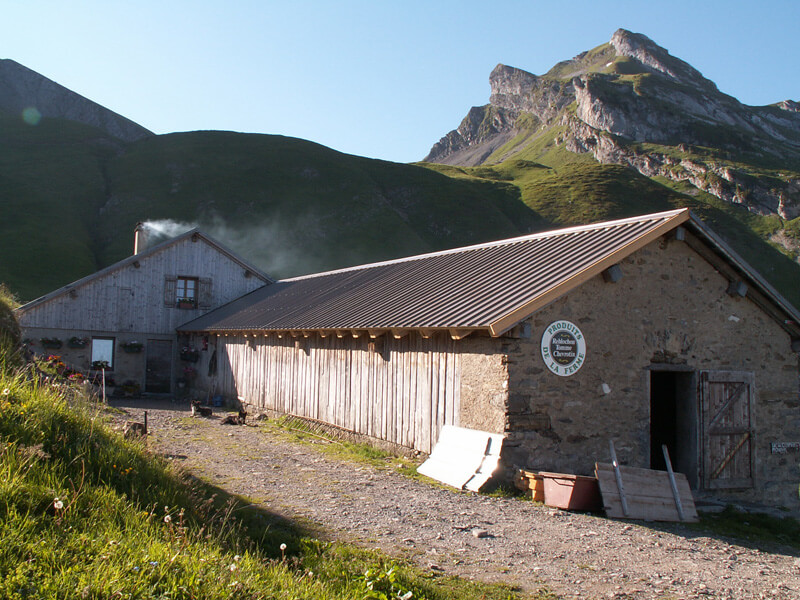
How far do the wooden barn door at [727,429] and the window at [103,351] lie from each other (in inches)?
822

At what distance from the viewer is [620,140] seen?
121688 mm

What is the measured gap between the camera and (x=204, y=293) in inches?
1081

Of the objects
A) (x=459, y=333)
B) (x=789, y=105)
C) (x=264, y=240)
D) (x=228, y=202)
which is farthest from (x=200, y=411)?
(x=789, y=105)

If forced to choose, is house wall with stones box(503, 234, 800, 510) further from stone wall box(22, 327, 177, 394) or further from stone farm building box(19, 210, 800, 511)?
stone wall box(22, 327, 177, 394)

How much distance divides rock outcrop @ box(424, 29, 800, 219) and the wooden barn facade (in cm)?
8649

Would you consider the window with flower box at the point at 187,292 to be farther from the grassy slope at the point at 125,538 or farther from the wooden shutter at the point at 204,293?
the grassy slope at the point at 125,538

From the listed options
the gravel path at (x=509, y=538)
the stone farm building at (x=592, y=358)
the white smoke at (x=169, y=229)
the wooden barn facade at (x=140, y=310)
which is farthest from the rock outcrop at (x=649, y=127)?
the gravel path at (x=509, y=538)

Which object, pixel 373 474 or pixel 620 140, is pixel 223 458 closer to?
pixel 373 474

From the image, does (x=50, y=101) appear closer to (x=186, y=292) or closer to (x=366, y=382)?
(x=186, y=292)

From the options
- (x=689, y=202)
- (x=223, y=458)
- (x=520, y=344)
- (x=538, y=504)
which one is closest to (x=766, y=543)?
(x=538, y=504)

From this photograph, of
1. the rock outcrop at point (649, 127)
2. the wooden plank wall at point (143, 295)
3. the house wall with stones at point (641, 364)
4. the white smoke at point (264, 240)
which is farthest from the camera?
the rock outcrop at point (649, 127)

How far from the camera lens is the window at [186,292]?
26803 millimetres

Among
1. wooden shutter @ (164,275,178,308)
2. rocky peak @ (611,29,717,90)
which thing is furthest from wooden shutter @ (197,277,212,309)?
rocky peak @ (611,29,717,90)

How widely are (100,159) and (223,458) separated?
267ft
